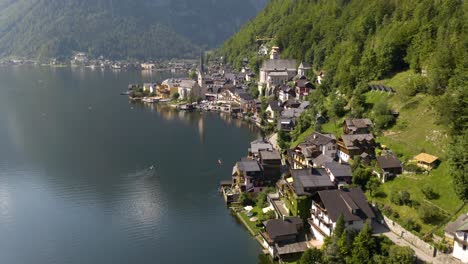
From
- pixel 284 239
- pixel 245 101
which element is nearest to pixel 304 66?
pixel 245 101

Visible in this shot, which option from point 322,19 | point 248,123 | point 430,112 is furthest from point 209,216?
point 322,19

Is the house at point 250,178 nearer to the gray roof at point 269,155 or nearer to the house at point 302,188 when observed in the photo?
the gray roof at point 269,155

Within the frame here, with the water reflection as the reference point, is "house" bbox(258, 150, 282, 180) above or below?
above

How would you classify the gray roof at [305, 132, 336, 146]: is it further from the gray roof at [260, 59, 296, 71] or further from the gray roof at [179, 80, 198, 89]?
the gray roof at [179, 80, 198, 89]

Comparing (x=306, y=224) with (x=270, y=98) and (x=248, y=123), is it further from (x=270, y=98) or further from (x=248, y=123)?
(x=270, y=98)

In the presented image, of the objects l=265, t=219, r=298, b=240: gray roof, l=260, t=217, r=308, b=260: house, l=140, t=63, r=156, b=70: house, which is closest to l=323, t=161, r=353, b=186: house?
l=260, t=217, r=308, b=260: house

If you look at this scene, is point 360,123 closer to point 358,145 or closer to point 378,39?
point 358,145
